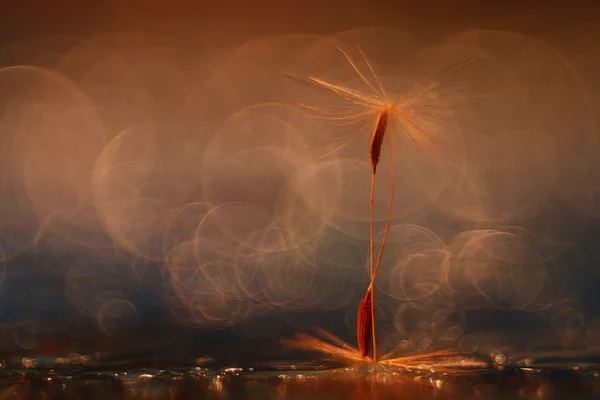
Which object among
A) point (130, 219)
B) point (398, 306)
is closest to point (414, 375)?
point (398, 306)

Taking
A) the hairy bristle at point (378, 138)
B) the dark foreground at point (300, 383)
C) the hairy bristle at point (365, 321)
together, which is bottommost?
the dark foreground at point (300, 383)

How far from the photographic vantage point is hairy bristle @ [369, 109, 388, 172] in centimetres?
137

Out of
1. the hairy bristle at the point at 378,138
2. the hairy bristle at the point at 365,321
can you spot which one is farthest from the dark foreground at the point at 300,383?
the hairy bristle at the point at 378,138

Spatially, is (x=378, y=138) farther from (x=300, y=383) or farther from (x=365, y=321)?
(x=300, y=383)

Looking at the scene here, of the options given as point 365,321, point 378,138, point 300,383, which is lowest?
point 300,383

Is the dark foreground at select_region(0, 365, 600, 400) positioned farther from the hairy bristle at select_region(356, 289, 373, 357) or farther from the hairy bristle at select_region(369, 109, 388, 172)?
the hairy bristle at select_region(369, 109, 388, 172)

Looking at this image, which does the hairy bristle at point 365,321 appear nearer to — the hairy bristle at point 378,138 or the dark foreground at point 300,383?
the dark foreground at point 300,383

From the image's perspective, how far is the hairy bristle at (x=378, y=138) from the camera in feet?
4.48

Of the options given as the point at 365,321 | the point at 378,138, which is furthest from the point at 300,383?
the point at 378,138

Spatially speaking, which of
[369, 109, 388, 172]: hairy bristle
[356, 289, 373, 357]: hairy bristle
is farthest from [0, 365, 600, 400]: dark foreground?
[369, 109, 388, 172]: hairy bristle

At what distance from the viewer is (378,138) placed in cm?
138

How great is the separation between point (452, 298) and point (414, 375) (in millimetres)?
458

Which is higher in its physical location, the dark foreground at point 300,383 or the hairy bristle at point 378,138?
the hairy bristle at point 378,138

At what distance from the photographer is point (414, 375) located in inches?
59.8
